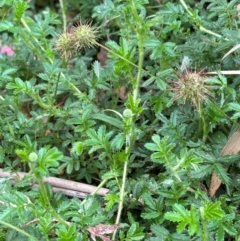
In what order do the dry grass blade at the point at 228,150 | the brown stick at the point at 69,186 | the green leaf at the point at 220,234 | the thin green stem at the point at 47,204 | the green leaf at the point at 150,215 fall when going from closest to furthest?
the thin green stem at the point at 47,204 < the green leaf at the point at 220,234 < the green leaf at the point at 150,215 < the dry grass blade at the point at 228,150 < the brown stick at the point at 69,186

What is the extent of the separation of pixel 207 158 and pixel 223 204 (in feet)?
0.49

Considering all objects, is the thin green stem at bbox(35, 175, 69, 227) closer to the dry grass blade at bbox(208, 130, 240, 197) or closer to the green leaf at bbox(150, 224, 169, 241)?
the green leaf at bbox(150, 224, 169, 241)

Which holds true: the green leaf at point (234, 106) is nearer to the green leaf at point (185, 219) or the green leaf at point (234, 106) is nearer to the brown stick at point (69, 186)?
the green leaf at point (185, 219)

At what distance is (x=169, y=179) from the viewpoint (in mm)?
1753

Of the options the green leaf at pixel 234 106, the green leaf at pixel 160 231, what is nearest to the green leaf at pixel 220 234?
A: the green leaf at pixel 160 231

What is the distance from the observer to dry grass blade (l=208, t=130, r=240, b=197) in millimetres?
1859

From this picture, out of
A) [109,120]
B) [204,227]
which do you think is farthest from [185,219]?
[109,120]

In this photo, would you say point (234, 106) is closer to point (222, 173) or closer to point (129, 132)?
point (222, 173)

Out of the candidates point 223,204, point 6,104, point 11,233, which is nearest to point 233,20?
point 223,204

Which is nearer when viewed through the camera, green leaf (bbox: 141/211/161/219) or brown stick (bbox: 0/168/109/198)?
green leaf (bbox: 141/211/161/219)

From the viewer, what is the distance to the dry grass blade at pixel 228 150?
186 centimetres

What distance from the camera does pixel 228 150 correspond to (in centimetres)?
189

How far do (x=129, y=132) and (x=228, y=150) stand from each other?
1.10 feet

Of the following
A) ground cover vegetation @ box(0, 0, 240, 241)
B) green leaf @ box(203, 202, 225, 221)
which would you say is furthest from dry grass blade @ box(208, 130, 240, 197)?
green leaf @ box(203, 202, 225, 221)
